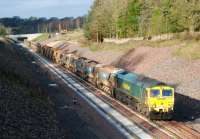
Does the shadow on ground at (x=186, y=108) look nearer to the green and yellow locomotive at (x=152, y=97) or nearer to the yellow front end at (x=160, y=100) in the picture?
the yellow front end at (x=160, y=100)

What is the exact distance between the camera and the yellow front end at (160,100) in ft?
105

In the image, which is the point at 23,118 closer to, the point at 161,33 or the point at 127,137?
the point at 127,137

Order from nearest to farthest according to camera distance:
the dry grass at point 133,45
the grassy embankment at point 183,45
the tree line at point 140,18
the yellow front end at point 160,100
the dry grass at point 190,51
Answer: the yellow front end at point 160,100
the dry grass at point 190,51
the grassy embankment at point 183,45
the dry grass at point 133,45
the tree line at point 140,18

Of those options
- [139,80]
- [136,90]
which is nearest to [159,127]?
[136,90]

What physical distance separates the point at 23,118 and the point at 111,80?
18471 mm

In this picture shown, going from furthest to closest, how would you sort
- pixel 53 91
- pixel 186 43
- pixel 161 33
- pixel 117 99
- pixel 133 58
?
pixel 161 33
pixel 133 58
pixel 186 43
pixel 53 91
pixel 117 99

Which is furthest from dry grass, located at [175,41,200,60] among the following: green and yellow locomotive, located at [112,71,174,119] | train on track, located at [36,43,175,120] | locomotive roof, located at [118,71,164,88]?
green and yellow locomotive, located at [112,71,174,119]

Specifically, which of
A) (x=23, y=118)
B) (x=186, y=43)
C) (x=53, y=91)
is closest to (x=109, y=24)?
(x=186, y=43)

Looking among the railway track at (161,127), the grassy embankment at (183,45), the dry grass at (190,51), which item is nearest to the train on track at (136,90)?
the railway track at (161,127)

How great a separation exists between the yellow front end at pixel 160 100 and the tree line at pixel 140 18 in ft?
123

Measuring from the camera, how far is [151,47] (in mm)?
66250

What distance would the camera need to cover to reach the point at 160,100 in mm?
32219

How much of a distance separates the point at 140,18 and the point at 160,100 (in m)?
61.4

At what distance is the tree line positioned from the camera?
70062 mm
